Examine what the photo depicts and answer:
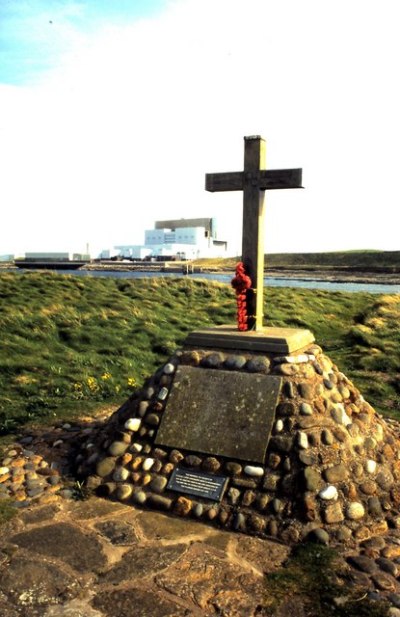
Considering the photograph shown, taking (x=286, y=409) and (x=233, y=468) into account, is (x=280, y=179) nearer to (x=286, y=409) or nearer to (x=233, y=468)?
(x=286, y=409)

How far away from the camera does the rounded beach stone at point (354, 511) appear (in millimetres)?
5254

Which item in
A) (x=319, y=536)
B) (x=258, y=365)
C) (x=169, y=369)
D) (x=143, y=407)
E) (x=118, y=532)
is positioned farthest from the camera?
(x=169, y=369)

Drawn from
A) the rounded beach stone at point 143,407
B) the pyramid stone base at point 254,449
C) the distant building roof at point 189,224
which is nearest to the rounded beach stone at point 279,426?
the pyramid stone base at point 254,449

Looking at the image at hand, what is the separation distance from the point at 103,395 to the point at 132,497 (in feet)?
13.3

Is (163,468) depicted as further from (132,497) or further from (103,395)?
(103,395)

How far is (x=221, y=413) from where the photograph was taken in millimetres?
6234

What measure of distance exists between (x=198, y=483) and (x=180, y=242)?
132m

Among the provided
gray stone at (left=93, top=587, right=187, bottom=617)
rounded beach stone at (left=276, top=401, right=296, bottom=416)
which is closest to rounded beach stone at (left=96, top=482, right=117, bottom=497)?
gray stone at (left=93, top=587, right=187, bottom=617)

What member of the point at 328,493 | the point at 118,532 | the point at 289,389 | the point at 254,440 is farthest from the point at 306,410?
the point at 118,532

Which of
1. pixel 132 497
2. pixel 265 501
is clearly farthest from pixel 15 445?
pixel 265 501

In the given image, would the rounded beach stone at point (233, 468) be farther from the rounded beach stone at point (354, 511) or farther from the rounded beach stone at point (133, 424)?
the rounded beach stone at point (133, 424)

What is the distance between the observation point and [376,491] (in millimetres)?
5598

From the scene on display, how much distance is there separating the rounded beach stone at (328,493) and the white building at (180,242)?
381 feet

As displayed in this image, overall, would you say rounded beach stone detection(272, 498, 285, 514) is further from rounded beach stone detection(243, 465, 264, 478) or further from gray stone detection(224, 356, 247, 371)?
gray stone detection(224, 356, 247, 371)
